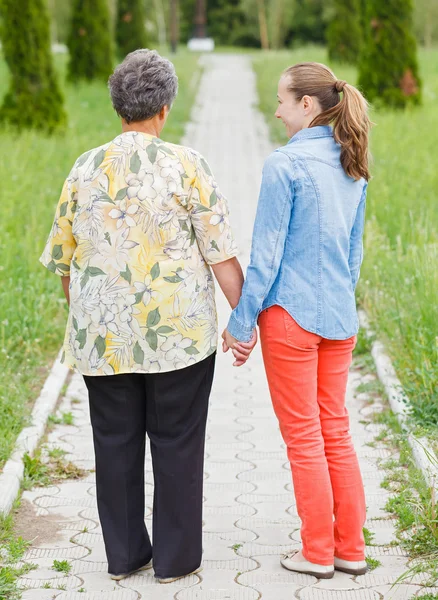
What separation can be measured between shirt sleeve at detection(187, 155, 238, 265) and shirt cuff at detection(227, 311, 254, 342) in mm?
218

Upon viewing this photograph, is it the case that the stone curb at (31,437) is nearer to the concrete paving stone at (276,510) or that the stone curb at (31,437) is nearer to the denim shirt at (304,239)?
the concrete paving stone at (276,510)

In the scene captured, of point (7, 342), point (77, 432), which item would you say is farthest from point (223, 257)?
point (7, 342)

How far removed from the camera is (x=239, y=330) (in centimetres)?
352

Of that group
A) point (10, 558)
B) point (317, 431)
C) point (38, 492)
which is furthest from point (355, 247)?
point (38, 492)

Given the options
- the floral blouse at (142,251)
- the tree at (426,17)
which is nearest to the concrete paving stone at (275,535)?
the floral blouse at (142,251)

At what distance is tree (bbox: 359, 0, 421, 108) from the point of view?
17.5 m

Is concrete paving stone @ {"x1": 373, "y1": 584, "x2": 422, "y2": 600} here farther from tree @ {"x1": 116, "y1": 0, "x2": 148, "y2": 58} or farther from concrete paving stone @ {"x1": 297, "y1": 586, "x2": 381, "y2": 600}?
tree @ {"x1": 116, "y1": 0, "x2": 148, "y2": 58}

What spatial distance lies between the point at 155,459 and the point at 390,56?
598 inches

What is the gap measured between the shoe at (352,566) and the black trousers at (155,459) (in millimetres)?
524

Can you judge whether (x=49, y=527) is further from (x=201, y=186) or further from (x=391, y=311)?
(x=391, y=311)

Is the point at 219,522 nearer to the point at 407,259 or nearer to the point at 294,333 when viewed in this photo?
the point at 294,333

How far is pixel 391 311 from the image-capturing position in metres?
6.62

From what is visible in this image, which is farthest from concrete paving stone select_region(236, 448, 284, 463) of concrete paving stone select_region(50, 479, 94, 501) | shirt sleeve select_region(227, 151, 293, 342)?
shirt sleeve select_region(227, 151, 293, 342)

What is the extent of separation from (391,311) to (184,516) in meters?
3.27
